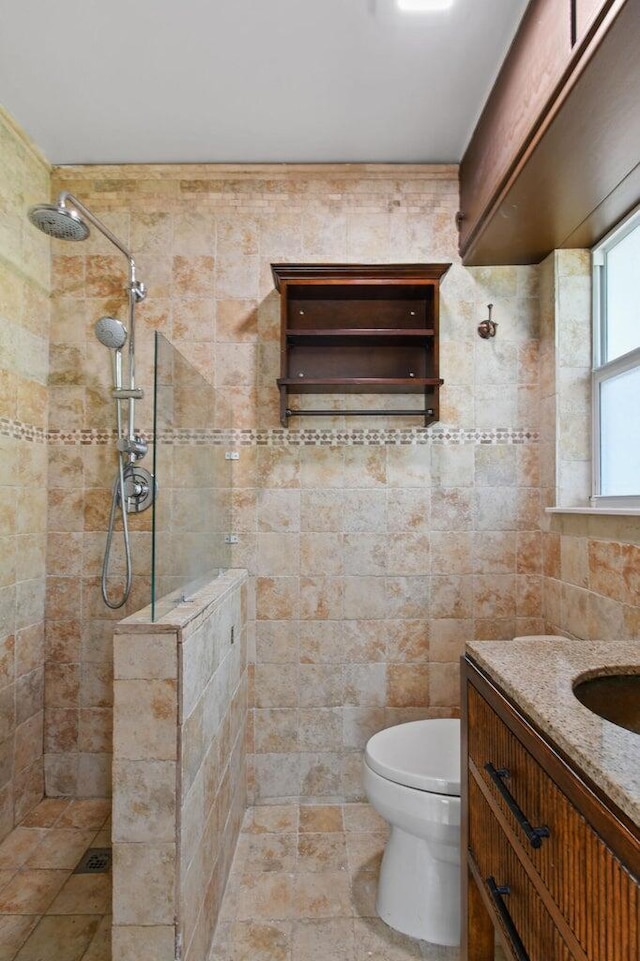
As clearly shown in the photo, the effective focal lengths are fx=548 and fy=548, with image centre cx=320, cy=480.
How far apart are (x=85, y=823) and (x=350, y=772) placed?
1060 mm

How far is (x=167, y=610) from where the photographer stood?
140 cm

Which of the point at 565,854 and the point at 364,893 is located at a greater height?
the point at 565,854

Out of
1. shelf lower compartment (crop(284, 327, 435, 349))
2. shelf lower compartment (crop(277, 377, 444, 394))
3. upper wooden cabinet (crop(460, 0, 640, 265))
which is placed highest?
upper wooden cabinet (crop(460, 0, 640, 265))

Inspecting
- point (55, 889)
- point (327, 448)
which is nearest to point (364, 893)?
point (55, 889)

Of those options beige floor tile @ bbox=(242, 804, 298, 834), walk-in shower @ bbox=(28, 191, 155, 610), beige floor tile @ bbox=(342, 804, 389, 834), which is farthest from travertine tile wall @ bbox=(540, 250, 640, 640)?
walk-in shower @ bbox=(28, 191, 155, 610)

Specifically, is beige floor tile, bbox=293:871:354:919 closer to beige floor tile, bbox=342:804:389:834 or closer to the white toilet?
the white toilet

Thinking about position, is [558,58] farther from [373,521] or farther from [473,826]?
[473,826]

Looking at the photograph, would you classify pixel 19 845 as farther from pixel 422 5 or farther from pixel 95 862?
pixel 422 5

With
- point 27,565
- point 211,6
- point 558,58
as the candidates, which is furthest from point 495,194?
point 27,565

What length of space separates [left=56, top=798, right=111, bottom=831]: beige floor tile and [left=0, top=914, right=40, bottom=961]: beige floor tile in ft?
1.46

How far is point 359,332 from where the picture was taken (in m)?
2.12

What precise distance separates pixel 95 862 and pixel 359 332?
2.13 meters

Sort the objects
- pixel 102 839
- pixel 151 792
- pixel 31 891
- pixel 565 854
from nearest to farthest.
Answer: pixel 565 854
pixel 151 792
pixel 31 891
pixel 102 839

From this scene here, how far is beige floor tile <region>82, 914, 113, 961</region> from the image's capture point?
1.51 m
